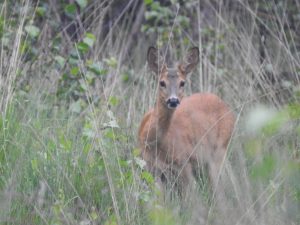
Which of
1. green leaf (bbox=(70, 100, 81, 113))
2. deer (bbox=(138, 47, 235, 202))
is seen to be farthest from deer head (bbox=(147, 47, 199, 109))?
green leaf (bbox=(70, 100, 81, 113))

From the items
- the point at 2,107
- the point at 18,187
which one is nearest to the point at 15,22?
the point at 2,107

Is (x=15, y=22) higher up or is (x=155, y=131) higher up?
(x=15, y=22)

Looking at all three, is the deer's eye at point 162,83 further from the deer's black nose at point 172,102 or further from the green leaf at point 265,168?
the green leaf at point 265,168

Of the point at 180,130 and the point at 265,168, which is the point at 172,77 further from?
the point at 265,168

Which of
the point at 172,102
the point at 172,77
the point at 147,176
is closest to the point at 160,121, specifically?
the point at 172,102

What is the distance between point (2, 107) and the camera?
5.02 meters

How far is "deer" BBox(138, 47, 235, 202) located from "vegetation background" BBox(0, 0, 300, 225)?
6.1 inches

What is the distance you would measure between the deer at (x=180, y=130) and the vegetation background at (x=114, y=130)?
16 centimetres

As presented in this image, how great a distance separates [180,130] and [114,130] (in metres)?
1.11

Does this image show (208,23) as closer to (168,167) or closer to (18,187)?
(168,167)

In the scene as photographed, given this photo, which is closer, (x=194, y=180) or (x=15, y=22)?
(x=194, y=180)

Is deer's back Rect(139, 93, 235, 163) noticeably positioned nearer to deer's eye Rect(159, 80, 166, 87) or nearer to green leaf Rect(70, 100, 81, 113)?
deer's eye Rect(159, 80, 166, 87)

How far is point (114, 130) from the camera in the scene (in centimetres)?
506

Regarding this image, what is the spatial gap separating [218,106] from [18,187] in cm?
261
